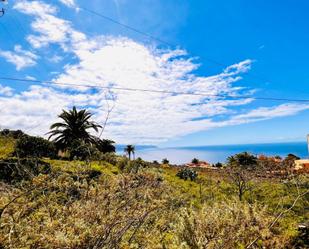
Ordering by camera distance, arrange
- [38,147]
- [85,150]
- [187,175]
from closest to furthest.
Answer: [85,150] < [187,175] < [38,147]

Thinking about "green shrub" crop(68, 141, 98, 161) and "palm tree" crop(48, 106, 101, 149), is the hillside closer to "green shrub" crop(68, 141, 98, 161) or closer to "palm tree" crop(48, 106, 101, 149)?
"green shrub" crop(68, 141, 98, 161)

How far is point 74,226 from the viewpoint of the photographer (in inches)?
249

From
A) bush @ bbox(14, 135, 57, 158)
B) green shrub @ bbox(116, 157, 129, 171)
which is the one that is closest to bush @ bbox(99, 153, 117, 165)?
green shrub @ bbox(116, 157, 129, 171)

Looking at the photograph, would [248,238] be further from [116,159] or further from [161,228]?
[116,159]

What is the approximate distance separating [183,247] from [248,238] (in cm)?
187

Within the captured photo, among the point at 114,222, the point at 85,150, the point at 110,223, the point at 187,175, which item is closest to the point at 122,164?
the point at 187,175

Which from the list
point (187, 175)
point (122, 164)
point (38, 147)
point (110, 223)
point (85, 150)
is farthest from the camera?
point (38, 147)

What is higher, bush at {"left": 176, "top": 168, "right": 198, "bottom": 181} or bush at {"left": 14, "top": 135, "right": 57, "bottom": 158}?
bush at {"left": 14, "top": 135, "right": 57, "bottom": 158}

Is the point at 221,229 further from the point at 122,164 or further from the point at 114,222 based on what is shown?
the point at 122,164

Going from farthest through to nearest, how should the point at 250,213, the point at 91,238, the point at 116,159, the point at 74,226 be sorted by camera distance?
the point at 116,159 → the point at 250,213 → the point at 74,226 → the point at 91,238

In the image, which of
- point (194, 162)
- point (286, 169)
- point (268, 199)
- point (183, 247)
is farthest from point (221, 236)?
point (194, 162)

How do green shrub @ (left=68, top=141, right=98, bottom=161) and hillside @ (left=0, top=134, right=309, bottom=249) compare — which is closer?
hillside @ (left=0, top=134, right=309, bottom=249)

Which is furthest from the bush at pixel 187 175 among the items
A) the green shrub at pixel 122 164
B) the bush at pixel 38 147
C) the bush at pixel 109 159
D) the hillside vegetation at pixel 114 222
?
the hillside vegetation at pixel 114 222

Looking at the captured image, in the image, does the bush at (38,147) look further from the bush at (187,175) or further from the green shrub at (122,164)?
the bush at (187,175)
